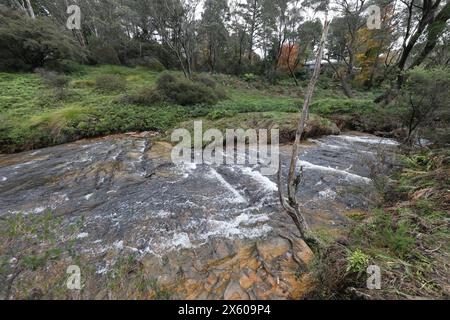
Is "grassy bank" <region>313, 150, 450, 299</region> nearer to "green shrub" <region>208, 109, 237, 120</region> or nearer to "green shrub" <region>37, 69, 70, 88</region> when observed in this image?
"green shrub" <region>208, 109, 237, 120</region>

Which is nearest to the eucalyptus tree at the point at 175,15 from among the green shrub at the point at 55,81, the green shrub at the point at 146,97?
the green shrub at the point at 146,97

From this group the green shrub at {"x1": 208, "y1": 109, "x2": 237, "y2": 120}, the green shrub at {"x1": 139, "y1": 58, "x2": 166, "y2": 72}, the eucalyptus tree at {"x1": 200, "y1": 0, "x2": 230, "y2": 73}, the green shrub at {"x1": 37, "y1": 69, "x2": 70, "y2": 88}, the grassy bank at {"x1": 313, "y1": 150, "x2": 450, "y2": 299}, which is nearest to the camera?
the grassy bank at {"x1": 313, "y1": 150, "x2": 450, "y2": 299}

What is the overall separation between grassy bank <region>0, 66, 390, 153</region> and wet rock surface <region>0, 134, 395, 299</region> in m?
1.13

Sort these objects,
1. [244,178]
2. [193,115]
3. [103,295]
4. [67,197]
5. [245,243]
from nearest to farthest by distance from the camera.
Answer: [103,295] → [245,243] → [67,197] → [244,178] → [193,115]

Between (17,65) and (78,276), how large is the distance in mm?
18014

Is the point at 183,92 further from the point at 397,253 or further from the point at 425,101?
the point at 397,253

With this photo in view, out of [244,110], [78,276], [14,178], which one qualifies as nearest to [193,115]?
[244,110]

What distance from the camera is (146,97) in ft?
34.0

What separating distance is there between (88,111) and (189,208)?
714cm

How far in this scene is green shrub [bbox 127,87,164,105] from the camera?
404 inches

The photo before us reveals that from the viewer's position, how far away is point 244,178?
5.28 metres

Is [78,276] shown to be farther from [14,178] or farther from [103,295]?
[14,178]

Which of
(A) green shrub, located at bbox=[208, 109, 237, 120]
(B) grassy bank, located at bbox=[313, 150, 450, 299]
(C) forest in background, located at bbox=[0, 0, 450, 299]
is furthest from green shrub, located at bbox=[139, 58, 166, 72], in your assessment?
(B) grassy bank, located at bbox=[313, 150, 450, 299]

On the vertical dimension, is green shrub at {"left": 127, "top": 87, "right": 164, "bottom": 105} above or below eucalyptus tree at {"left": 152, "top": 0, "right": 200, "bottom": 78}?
below
